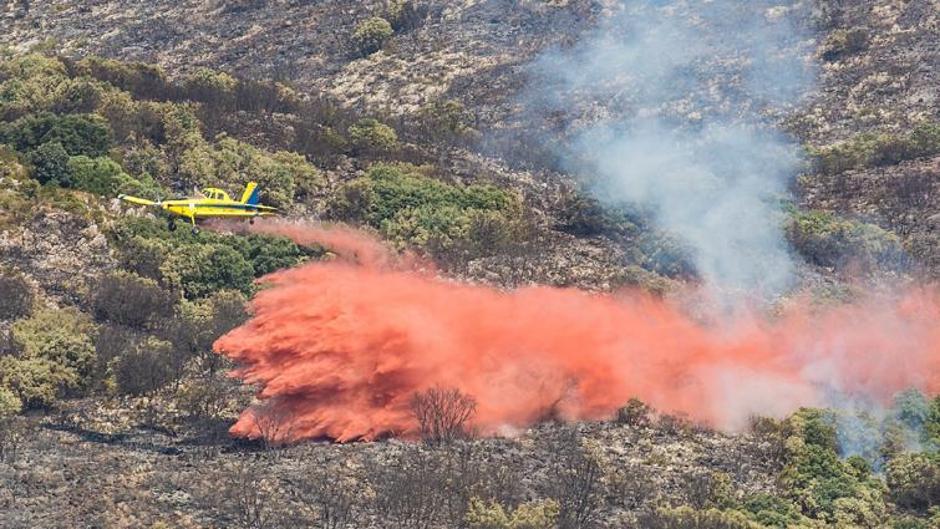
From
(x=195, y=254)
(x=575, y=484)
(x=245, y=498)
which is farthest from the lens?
(x=195, y=254)

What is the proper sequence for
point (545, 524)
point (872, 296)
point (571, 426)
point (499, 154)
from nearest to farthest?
point (545, 524) < point (571, 426) < point (872, 296) < point (499, 154)

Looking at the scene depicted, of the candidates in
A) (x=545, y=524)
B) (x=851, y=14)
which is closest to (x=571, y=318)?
A: (x=545, y=524)

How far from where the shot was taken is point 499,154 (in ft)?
351

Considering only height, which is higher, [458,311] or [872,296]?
[872,296]

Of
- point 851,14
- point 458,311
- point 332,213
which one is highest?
point 851,14

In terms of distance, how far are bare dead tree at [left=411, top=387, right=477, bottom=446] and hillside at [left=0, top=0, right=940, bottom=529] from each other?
0.33m

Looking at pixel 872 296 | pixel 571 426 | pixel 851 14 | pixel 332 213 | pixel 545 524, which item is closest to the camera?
pixel 545 524

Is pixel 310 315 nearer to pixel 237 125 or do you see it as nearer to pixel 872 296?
pixel 872 296

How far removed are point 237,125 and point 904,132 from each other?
50338 mm

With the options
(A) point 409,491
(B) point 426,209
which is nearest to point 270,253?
(B) point 426,209

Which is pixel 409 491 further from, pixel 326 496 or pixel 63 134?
pixel 63 134

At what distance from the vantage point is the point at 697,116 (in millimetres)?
108750

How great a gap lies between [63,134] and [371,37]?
4319 centimetres

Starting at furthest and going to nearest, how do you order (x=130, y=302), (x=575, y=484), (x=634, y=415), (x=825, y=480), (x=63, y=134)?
(x=63, y=134)
(x=130, y=302)
(x=634, y=415)
(x=825, y=480)
(x=575, y=484)
